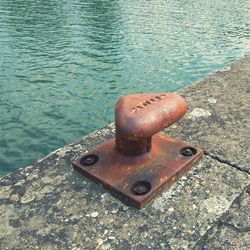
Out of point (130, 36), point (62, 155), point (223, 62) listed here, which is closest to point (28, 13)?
point (130, 36)

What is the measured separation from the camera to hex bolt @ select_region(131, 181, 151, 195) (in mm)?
1457

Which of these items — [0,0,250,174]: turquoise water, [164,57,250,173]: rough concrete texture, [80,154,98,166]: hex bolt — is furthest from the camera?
[0,0,250,174]: turquoise water

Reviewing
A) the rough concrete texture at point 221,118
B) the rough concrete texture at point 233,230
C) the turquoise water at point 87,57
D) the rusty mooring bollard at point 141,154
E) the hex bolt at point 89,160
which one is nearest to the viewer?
the rough concrete texture at point 233,230

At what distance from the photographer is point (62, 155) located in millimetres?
1828

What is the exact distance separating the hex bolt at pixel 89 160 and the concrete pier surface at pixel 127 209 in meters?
0.08

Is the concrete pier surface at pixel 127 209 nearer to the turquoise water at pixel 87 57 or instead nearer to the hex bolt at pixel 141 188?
the hex bolt at pixel 141 188

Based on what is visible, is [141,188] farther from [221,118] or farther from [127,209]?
[221,118]

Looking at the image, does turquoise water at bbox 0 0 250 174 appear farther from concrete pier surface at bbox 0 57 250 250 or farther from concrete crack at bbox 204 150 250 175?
concrete crack at bbox 204 150 250 175

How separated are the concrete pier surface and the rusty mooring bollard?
0.06 meters

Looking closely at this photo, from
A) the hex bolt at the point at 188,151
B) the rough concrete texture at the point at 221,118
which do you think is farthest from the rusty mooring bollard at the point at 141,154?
the rough concrete texture at the point at 221,118

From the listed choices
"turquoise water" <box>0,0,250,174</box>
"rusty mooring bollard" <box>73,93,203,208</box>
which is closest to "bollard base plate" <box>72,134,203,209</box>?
"rusty mooring bollard" <box>73,93,203,208</box>

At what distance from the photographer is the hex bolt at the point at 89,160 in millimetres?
1660

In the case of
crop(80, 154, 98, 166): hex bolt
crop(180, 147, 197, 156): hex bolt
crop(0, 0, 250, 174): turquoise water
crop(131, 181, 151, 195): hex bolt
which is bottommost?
crop(0, 0, 250, 174): turquoise water

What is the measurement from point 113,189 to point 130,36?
34.5ft
